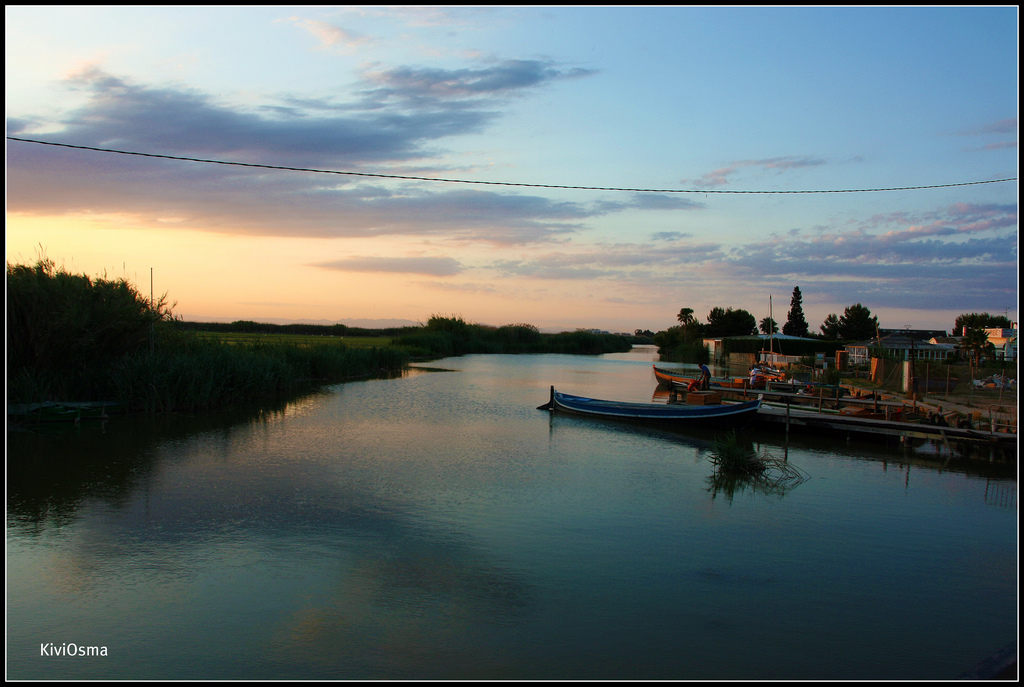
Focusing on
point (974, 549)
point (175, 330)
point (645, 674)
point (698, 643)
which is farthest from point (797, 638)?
point (175, 330)

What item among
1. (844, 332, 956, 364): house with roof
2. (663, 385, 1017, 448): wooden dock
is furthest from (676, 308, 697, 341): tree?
(663, 385, 1017, 448): wooden dock

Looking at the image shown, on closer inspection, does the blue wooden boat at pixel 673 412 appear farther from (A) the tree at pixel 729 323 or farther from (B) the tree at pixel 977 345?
(A) the tree at pixel 729 323

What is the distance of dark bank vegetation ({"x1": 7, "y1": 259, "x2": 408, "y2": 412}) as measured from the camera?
1747 cm

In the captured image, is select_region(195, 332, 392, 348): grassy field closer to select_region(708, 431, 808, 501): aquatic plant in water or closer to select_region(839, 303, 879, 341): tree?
select_region(708, 431, 808, 501): aquatic plant in water

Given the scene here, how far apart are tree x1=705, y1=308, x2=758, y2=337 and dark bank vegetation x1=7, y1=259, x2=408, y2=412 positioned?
69.1m

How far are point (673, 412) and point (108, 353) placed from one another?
1826cm

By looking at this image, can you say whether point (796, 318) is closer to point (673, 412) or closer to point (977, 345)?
point (977, 345)

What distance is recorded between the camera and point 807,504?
38.0 ft

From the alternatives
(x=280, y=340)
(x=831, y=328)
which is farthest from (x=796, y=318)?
(x=280, y=340)

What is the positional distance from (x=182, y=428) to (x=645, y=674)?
1575cm

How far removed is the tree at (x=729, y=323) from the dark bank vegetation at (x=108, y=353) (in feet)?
227

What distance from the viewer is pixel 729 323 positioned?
84375 millimetres

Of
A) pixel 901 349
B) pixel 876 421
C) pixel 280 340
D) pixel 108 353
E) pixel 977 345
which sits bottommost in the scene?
pixel 876 421

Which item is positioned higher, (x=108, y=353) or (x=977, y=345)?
(x=977, y=345)
